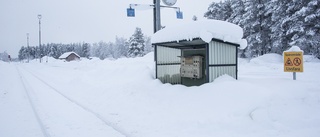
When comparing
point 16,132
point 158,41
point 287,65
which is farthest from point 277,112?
point 16,132

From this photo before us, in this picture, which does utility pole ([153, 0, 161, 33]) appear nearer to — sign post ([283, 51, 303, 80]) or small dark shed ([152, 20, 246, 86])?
small dark shed ([152, 20, 246, 86])

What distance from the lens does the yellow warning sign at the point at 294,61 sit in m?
8.35

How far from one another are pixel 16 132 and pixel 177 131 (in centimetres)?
418

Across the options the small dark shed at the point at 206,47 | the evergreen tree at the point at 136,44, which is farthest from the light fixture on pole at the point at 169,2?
the evergreen tree at the point at 136,44

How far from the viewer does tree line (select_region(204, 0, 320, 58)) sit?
22.7m

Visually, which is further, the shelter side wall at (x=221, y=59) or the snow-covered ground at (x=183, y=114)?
the shelter side wall at (x=221, y=59)

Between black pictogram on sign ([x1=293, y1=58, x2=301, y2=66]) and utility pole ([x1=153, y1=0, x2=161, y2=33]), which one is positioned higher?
utility pole ([x1=153, y1=0, x2=161, y2=33])

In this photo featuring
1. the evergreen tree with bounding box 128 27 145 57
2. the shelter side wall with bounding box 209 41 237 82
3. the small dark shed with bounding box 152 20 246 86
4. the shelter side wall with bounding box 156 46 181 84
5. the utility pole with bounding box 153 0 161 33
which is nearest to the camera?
the small dark shed with bounding box 152 20 246 86

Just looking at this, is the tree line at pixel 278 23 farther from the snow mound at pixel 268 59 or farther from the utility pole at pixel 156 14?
the utility pole at pixel 156 14

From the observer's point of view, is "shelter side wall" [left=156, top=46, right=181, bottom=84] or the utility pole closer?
"shelter side wall" [left=156, top=46, right=181, bottom=84]

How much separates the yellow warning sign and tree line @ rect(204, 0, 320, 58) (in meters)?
16.6

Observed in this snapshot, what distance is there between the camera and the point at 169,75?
1232cm

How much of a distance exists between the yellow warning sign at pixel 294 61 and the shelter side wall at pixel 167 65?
5.42 metres

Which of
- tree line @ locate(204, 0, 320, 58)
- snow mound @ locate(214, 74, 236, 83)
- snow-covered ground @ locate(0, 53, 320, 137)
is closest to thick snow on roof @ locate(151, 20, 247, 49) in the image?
snow mound @ locate(214, 74, 236, 83)
